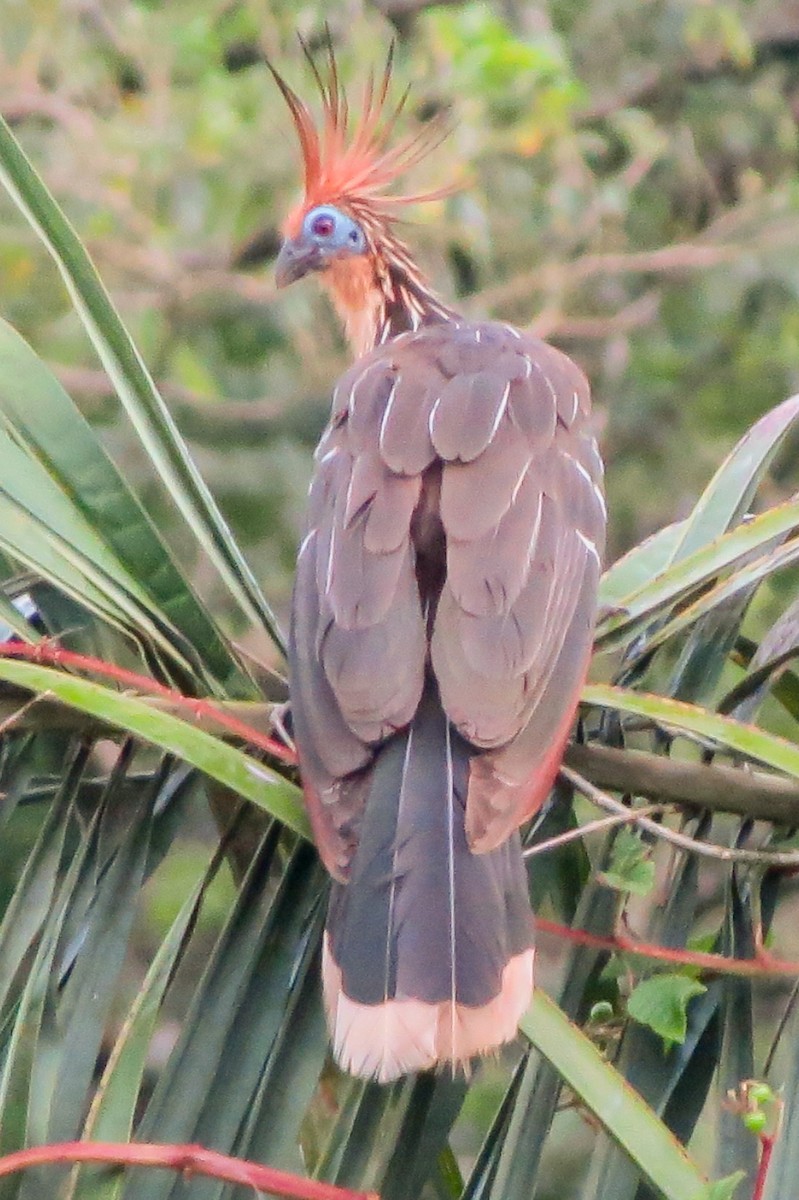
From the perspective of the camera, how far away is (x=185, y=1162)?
73.7 inches

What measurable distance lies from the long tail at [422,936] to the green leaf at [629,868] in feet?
0.35

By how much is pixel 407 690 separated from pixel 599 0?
5.08 m

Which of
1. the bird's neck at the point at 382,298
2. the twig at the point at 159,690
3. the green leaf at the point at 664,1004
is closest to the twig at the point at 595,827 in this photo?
the green leaf at the point at 664,1004

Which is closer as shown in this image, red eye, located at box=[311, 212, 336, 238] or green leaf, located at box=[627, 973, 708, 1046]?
green leaf, located at box=[627, 973, 708, 1046]

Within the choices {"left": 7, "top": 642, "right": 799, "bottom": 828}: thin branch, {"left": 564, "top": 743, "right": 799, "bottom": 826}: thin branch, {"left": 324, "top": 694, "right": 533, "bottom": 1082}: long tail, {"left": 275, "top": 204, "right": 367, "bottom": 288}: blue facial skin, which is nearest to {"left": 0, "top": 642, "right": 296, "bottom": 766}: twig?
{"left": 7, "top": 642, "right": 799, "bottom": 828}: thin branch

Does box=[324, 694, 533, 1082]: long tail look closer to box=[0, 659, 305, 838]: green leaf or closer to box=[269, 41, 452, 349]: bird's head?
box=[0, 659, 305, 838]: green leaf

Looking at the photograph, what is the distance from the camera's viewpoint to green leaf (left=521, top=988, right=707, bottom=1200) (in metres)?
1.80

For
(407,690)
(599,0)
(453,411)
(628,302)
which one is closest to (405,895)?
(407,690)

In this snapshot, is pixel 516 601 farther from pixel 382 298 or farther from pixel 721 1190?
pixel 382 298

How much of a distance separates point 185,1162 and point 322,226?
97.3 inches

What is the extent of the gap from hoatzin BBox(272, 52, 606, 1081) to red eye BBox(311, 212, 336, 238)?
34.1 inches

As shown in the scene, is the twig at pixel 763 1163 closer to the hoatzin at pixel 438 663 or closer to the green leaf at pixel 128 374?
the hoatzin at pixel 438 663

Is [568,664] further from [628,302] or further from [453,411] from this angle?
[628,302]

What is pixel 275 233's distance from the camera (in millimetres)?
6301
